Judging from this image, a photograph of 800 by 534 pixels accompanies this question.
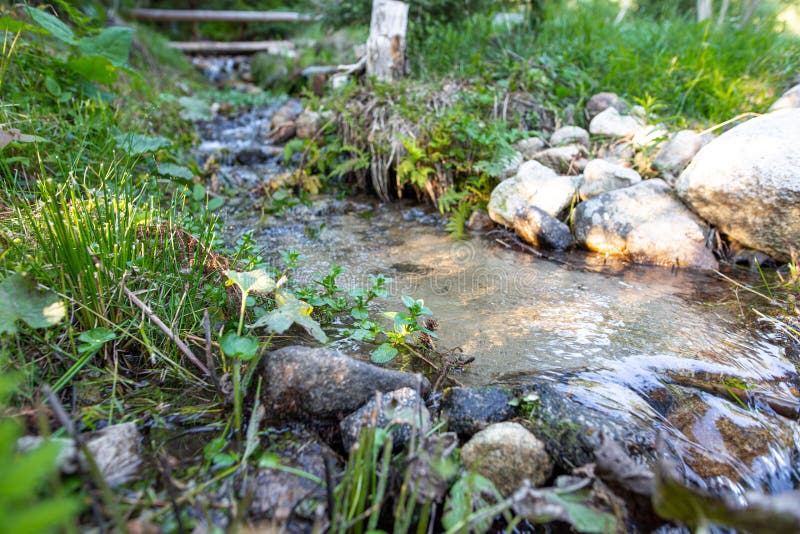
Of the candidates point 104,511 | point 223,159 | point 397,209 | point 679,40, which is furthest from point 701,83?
point 104,511

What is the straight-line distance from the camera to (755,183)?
2975 mm

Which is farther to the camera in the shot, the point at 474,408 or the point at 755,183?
the point at 755,183

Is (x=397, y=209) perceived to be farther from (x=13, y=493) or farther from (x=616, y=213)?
(x=13, y=493)

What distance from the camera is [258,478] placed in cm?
127

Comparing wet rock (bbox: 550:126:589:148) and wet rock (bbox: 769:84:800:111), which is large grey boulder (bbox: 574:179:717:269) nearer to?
wet rock (bbox: 550:126:589:148)

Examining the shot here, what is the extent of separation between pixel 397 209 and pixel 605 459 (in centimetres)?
372

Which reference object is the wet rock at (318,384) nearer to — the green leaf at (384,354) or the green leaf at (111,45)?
the green leaf at (384,354)

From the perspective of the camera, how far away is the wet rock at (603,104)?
4.89m

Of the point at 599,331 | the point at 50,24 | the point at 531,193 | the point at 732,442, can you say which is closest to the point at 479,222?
the point at 531,193

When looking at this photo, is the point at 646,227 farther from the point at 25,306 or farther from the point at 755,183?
the point at 25,306

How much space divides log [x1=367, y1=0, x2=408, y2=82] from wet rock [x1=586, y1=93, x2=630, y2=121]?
2.38 metres

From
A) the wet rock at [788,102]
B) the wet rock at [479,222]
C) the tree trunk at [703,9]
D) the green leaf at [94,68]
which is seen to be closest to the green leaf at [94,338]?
the green leaf at [94,68]

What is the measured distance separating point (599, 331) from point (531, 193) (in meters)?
1.88

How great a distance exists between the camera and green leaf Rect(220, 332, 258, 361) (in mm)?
1523
